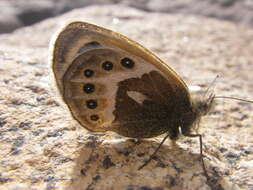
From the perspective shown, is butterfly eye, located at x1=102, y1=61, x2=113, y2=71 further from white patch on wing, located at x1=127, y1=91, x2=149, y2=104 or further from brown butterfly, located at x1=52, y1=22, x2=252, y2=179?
white patch on wing, located at x1=127, y1=91, x2=149, y2=104

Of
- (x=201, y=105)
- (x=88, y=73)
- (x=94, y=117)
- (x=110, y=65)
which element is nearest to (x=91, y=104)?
(x=94, y=117)

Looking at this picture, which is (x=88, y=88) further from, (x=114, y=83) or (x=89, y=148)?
(x=89, y=148)

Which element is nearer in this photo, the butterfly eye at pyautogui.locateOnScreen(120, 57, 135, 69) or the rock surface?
the rock surface

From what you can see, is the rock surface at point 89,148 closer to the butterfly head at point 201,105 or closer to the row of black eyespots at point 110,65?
the butterfly head at point 201,105

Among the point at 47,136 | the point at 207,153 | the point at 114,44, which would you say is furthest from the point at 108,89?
the point at 207,153

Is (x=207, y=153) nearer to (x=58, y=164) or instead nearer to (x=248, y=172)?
(x=248, y=172)

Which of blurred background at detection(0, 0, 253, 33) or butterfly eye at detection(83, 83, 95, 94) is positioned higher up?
blurred background at detection(0, 0, 253, 33)

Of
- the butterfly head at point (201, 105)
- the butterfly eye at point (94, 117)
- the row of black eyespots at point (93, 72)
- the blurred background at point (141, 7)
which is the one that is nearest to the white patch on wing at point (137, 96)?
the row of black eyespots at point (93, 72)

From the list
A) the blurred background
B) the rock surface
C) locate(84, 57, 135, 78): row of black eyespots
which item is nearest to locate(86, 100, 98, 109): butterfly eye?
locate(84, 57, 135, 78): row of black eyespots
